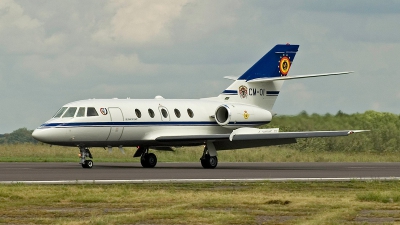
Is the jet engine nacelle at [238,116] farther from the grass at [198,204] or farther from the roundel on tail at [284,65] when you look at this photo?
the grass at [198,204]

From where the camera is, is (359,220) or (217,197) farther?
(217,197)

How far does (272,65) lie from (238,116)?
3.67 metres

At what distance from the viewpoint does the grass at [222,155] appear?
160 feet

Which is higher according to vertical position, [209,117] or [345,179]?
[209,117]

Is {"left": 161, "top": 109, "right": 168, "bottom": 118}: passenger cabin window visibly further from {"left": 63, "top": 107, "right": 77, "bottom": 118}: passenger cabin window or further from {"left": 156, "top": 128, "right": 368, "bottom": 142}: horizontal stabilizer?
{"left": 63, "top": 107, "right": 77, "bottom": 118}: passenger cabin window

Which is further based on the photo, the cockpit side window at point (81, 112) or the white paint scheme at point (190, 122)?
the cockpit side window at point (81, 112)

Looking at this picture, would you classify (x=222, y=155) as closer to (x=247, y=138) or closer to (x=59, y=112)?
(x=247, y=138)

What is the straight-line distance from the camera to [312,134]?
35062 mm

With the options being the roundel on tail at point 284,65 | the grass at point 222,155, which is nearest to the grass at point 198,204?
the roundel on tail at point 284,65

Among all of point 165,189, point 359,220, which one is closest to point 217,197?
point 165,189

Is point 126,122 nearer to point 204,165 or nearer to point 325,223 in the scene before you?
point 204,165

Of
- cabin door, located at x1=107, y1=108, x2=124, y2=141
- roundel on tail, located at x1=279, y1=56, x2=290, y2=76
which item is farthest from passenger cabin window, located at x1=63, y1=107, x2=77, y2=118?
roundel on tail, located at x1=279, y1=56, x2=290, y2=76

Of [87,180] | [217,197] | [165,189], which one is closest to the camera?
[217,197]

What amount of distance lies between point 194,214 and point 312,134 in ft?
65.0
